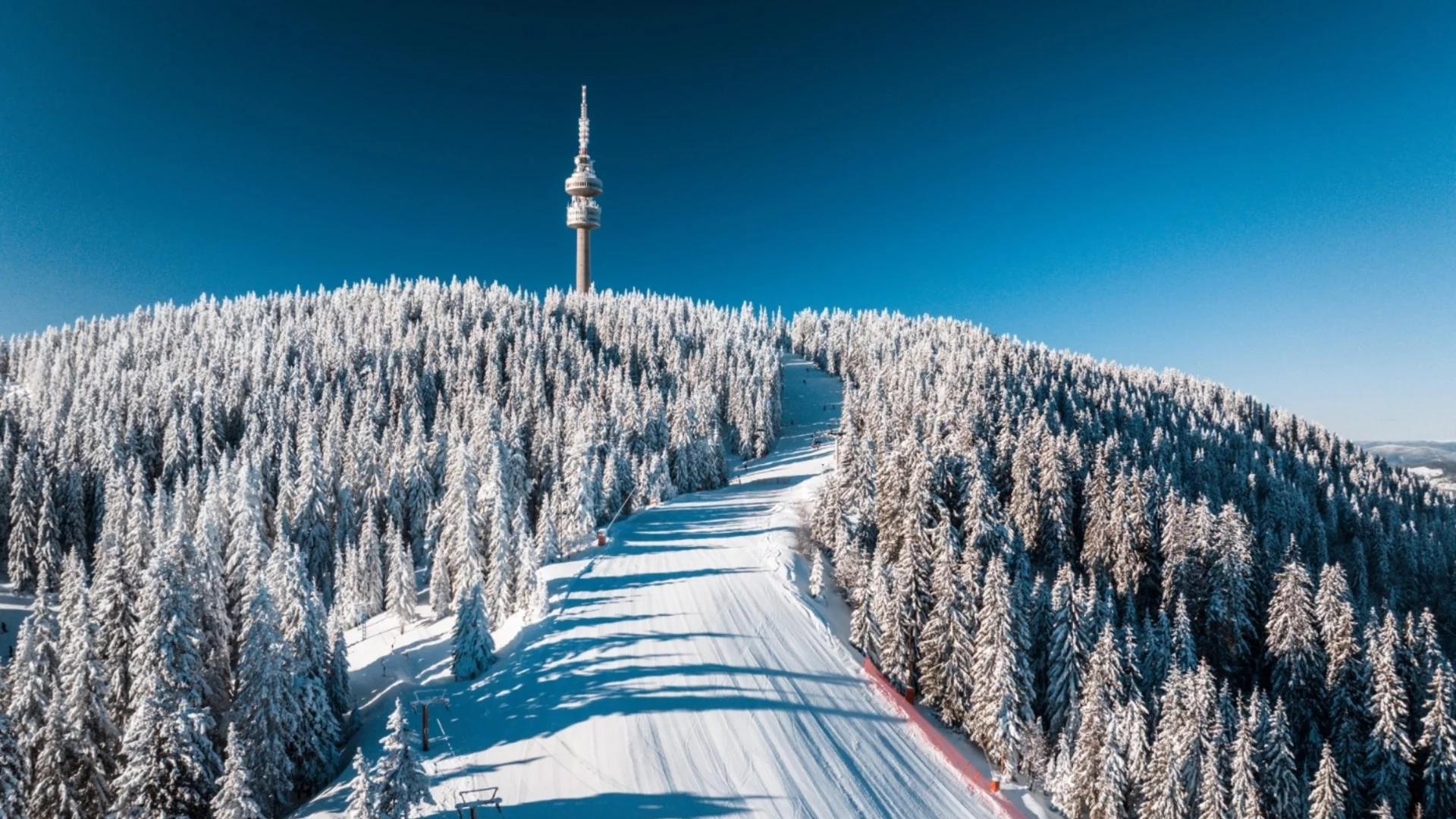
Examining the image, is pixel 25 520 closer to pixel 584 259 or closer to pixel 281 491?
pixel 281 491

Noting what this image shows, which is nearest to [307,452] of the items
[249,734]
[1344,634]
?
[249,734]

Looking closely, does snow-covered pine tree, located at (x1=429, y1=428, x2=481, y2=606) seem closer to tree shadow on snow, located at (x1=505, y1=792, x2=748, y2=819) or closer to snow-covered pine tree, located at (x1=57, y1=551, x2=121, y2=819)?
snow-covered pine tree, located at (x1=57, y1=551, x2=121, y2=819)

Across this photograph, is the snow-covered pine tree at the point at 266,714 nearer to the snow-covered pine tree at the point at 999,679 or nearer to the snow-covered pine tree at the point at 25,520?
the snow-covered pine tree at the point at 999,679

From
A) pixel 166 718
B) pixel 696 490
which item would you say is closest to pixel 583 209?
pixel 696 490

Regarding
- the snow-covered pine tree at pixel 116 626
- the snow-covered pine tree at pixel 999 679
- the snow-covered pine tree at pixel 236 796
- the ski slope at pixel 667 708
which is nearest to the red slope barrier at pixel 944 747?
the ski slope at pixel 667 708

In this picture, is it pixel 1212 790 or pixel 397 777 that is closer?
pixel 397 777

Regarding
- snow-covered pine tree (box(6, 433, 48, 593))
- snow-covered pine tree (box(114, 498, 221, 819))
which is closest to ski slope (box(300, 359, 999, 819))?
snow-covered pine tree (box(114, 498, 221, 819))
